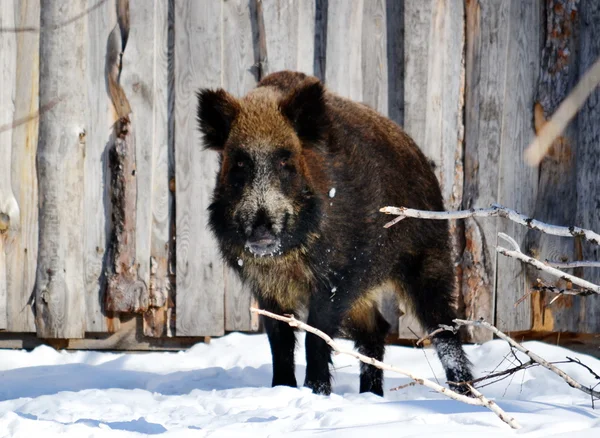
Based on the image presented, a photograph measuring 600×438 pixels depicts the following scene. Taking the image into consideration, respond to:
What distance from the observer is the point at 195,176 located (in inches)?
231

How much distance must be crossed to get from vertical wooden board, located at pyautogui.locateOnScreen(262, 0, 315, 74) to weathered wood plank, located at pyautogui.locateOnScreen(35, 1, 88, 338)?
1.24 meters

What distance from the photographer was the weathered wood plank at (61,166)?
19.1ft

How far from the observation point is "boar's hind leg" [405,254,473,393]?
4.94 meters

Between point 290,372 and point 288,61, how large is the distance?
2243mm

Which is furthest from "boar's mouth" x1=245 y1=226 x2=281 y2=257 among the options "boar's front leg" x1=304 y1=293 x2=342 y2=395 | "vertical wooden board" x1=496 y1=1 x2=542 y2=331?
"vertical wooden board" x1=496 y1=1 x2=542 y2=331

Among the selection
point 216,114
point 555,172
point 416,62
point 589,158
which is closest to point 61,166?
point 216,114

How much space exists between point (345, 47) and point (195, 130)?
3.77ft

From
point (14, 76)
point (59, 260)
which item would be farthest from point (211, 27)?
point (59, 260)

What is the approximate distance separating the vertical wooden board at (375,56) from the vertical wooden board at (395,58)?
3 cm

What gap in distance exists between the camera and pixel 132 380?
514cm

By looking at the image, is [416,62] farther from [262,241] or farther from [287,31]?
[262,241]

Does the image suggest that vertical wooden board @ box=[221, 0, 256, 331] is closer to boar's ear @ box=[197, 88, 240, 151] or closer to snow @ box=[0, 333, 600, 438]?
snow @ box=[0, 333, 600, 438]

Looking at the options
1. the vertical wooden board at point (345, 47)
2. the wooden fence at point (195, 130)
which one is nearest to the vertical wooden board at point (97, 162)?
the wooden fence at point (195, 130)

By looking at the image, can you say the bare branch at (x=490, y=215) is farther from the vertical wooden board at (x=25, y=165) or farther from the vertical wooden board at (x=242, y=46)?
the vertical wooden board at (x=25, y=165)
